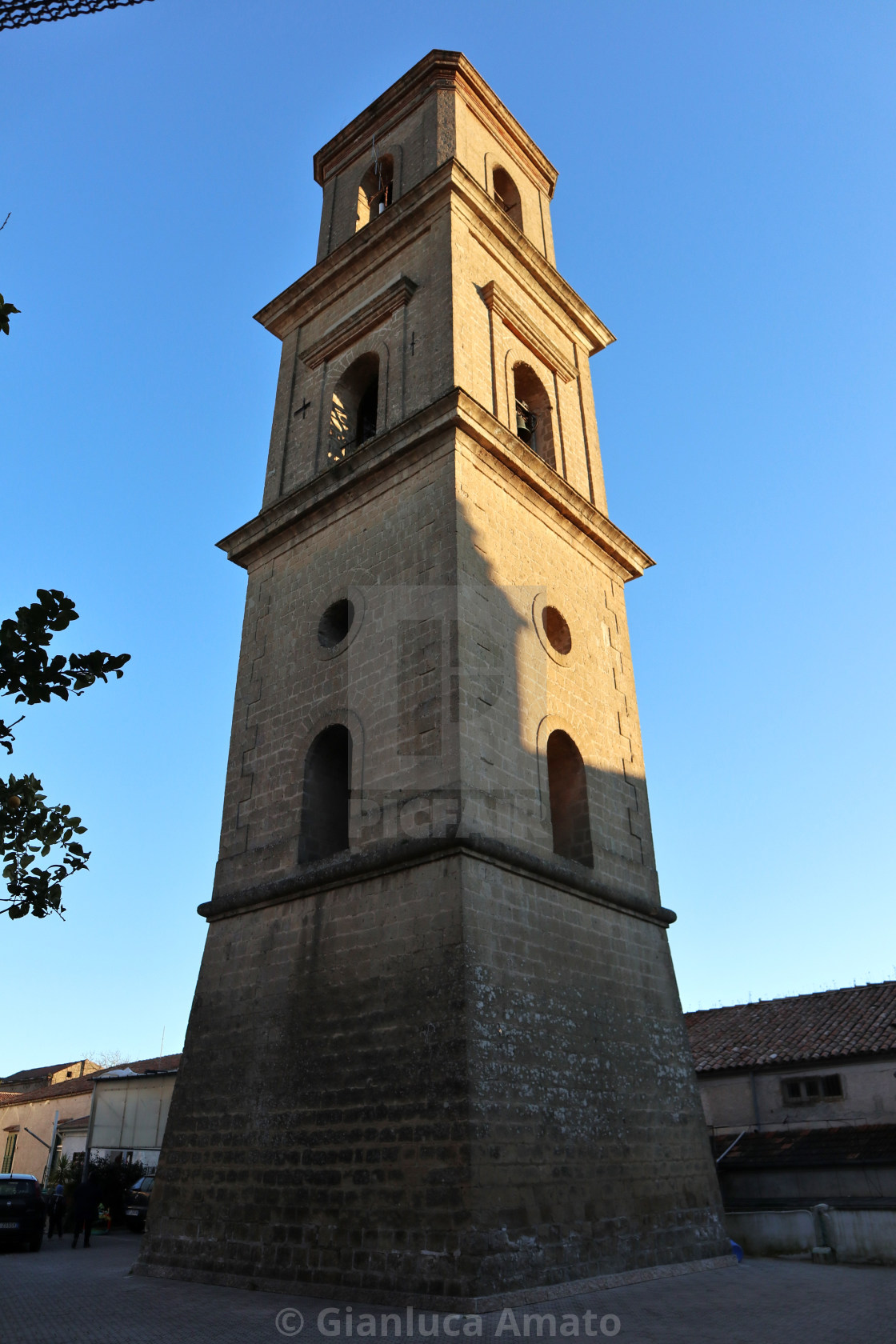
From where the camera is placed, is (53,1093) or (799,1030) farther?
(53,1093)

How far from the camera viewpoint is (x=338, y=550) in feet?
39.2

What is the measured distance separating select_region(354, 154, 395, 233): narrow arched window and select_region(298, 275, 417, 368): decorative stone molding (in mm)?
3305

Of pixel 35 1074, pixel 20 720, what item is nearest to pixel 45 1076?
pixel 35 1074

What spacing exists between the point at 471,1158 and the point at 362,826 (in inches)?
131

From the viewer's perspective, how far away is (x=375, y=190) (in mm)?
17016

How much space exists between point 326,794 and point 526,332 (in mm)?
7775

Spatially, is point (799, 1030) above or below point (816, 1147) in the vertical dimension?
above

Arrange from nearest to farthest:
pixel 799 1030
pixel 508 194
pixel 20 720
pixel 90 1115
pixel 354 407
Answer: pixel 20 720 → pixel 354 407 → pixel 508 194 → pixel 90 1115 → pixel 799 1030

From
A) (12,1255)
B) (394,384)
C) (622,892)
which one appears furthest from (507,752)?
(12,1255)

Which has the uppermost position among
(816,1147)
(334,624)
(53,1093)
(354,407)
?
(354,407)

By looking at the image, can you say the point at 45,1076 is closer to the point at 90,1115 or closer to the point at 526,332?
the point at 90,1115

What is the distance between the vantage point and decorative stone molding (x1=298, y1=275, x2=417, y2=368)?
1348 centimetres

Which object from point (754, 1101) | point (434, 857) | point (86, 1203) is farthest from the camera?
point (754, 1101)

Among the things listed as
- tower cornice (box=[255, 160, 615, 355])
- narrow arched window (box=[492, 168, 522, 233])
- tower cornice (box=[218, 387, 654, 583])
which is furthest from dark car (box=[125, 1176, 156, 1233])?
narrow arched window (box=[492, 168, 522, 233])
